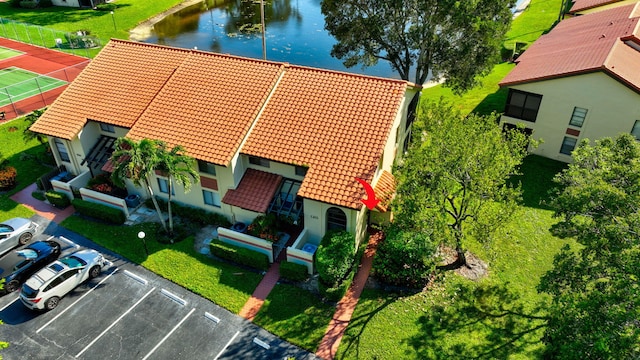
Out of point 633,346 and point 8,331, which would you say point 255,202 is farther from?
point 633,346

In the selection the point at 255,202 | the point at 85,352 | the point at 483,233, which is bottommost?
the point at 85,352

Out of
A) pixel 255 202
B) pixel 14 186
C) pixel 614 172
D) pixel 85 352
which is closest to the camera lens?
pixel 614 172

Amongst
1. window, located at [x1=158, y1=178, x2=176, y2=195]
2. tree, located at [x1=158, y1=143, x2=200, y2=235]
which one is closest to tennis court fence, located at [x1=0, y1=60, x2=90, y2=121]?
window, located at [x1=158, y1=178, x2=176, y2=195]

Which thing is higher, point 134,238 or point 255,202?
point 255,202

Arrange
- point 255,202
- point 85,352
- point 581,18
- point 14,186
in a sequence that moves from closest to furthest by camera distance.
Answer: point 85,352 < point 255,202 < point 14,186 < point 581,18

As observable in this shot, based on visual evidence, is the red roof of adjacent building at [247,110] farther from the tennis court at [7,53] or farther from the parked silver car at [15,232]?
the tennis court at [7,53]

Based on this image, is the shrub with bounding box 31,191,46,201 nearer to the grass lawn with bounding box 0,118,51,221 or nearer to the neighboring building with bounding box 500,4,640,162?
the grass lawn with bounding box 0,118,51,221

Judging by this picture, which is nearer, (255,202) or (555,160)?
(255,202)

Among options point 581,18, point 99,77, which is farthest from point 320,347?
point 581,18
